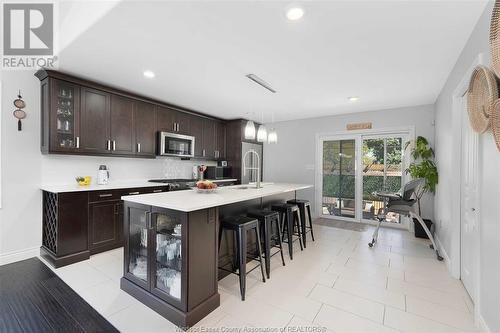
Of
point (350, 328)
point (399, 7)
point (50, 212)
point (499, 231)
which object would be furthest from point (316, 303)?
point (50, 212)

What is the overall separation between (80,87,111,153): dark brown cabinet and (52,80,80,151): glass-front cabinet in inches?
2.8

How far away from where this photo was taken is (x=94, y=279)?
2498mm

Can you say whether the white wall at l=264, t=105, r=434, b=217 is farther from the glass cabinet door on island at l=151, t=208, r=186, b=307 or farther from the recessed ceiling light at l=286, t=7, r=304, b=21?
the glass cabinet door on island at l=151, t=208, r=186, b=307

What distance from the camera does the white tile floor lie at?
6.00 feet

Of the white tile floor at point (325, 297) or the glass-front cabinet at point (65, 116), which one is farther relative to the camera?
the glass-front cabinet at point (65, 116)

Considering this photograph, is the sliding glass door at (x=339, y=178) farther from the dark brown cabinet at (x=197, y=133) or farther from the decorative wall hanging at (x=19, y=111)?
the decorative wall hanging at (x=19, y=111)

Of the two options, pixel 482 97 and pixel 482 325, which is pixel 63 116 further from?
pixel 482 325

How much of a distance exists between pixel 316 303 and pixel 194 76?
9.93 feet

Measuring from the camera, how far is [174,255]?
1967mm

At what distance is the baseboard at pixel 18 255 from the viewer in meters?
2.86

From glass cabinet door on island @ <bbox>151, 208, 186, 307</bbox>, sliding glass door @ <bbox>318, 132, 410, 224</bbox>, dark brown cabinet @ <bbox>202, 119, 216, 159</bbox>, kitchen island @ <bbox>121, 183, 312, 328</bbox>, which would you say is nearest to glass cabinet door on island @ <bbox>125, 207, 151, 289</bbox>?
kitchen island @ <bbox>121, 183, 312, 328</bbox>

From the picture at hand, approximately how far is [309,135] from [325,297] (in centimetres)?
411

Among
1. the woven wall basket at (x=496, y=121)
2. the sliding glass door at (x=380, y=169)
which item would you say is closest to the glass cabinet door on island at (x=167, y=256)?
the woven wall basket at (x=496, y=121)

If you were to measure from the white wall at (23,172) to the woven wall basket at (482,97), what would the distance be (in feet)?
15.6
